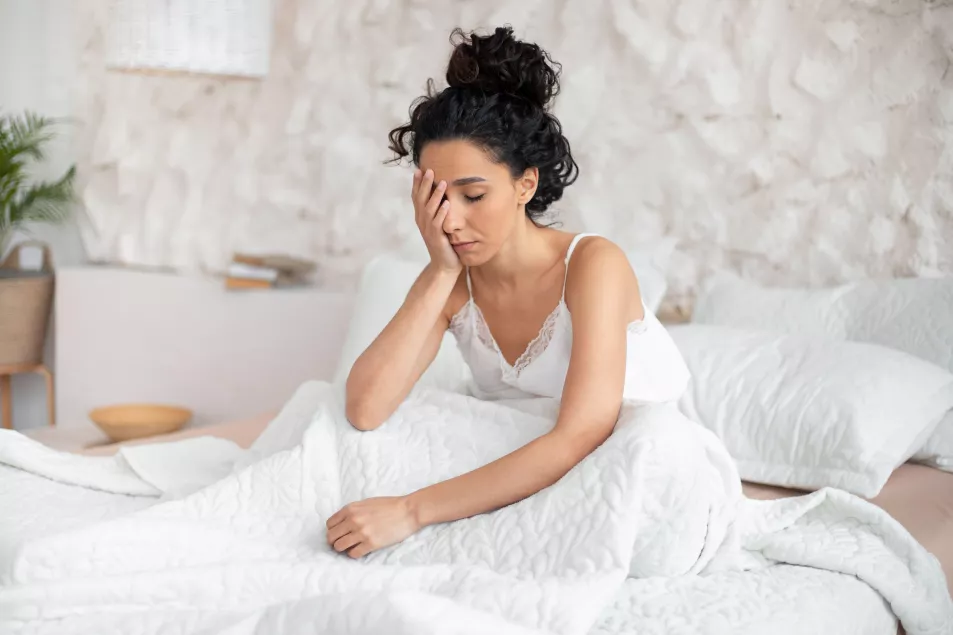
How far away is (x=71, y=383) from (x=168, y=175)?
90 cm

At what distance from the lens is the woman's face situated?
1.58m

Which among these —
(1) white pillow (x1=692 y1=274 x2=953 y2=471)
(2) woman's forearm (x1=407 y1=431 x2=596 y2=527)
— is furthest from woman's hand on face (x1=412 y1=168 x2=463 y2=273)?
(1) white pillow (x1=692 y1=274 x2=953 y2=471)

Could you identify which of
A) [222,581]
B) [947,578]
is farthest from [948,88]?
[222,581]

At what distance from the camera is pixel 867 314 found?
83.1 inches

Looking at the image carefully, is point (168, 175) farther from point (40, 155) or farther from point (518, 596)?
point (518, 596)

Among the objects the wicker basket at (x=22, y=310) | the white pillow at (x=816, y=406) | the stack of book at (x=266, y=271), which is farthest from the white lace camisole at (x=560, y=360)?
the wicker basket at (x=22, y=310)

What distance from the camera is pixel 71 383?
12.1 feet

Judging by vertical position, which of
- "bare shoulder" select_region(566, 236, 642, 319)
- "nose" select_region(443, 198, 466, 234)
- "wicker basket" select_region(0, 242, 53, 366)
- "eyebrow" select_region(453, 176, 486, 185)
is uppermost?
"eyebrow" select_region(453, 176, 486, 185)

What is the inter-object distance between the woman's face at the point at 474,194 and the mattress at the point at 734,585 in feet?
2.05

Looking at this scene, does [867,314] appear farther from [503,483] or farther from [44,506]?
[44,506]

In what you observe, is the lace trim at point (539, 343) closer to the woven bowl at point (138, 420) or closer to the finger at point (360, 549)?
the finger at point (360, 549)

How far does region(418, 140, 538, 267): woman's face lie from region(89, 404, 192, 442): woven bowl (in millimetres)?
1813

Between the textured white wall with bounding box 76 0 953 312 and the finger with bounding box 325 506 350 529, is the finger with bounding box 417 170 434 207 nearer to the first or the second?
the finger with bounding box 325 506 350 529

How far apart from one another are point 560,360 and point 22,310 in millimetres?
2629
